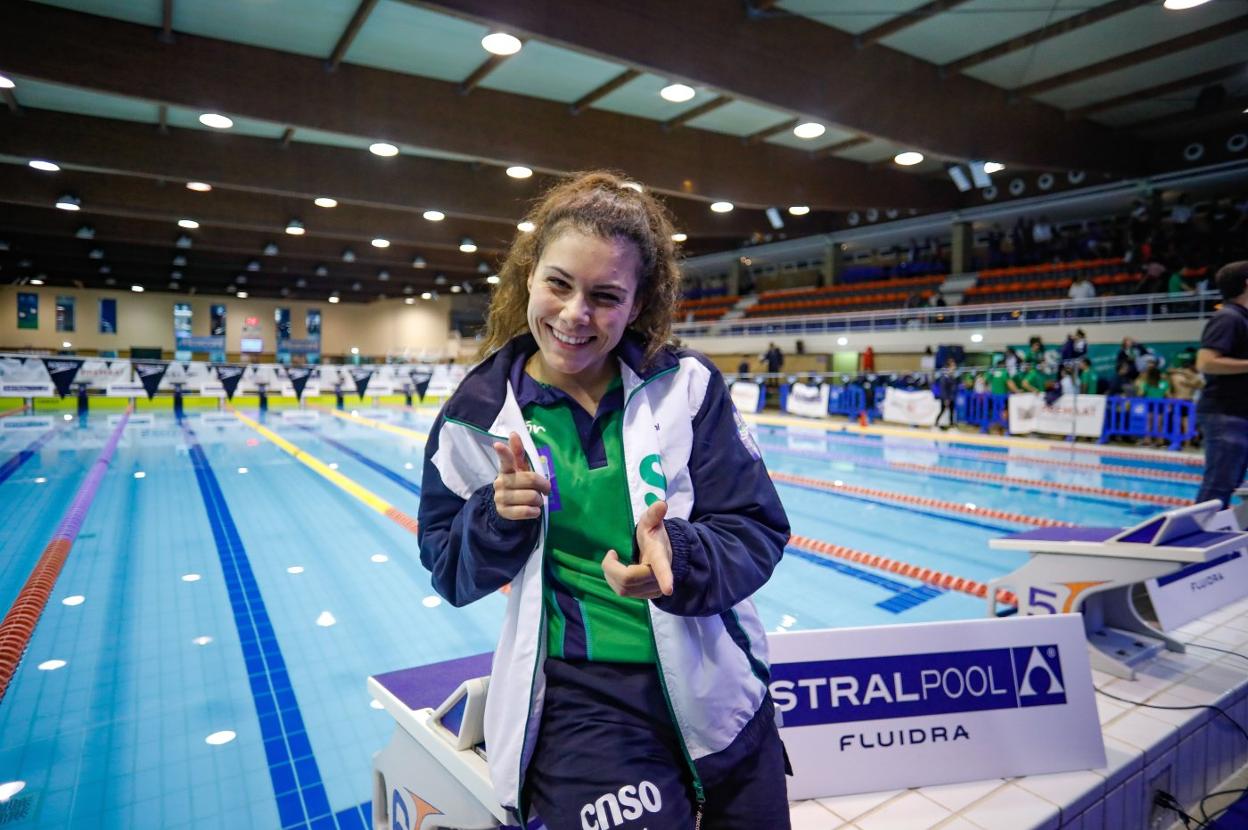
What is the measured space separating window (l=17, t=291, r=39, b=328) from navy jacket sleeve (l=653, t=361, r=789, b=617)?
34105 mm

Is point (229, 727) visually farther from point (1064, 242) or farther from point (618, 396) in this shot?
point (1064, 242)

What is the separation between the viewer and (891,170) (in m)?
11.5

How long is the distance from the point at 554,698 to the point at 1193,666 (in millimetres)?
2719

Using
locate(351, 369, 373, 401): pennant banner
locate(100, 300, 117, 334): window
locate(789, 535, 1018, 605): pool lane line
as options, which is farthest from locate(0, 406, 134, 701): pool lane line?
locate(100, 300, 117, 334): window

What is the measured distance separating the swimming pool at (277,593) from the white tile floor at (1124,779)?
1.26 metres

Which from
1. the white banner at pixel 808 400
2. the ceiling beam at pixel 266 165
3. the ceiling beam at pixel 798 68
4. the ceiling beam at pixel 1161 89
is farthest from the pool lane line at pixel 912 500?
the ceiling beam at pixel 1161 89

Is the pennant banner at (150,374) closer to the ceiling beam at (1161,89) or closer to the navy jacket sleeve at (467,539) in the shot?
the navy jacket sleeve at (467,539)

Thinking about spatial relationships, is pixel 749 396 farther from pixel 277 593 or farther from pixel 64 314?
pixel 64 314

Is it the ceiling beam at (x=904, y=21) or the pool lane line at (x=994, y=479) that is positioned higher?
the ceiling beam at (x=904, y=21)

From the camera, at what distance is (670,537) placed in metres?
1.02

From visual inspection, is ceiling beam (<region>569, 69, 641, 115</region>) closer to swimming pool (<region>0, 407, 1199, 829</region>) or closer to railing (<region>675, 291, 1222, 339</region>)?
swimming pool (<region>0, 407, 1199, 829</region>)

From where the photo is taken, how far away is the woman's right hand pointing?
39.4 inches

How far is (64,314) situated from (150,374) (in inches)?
677

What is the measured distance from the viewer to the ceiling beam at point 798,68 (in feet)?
15.5
